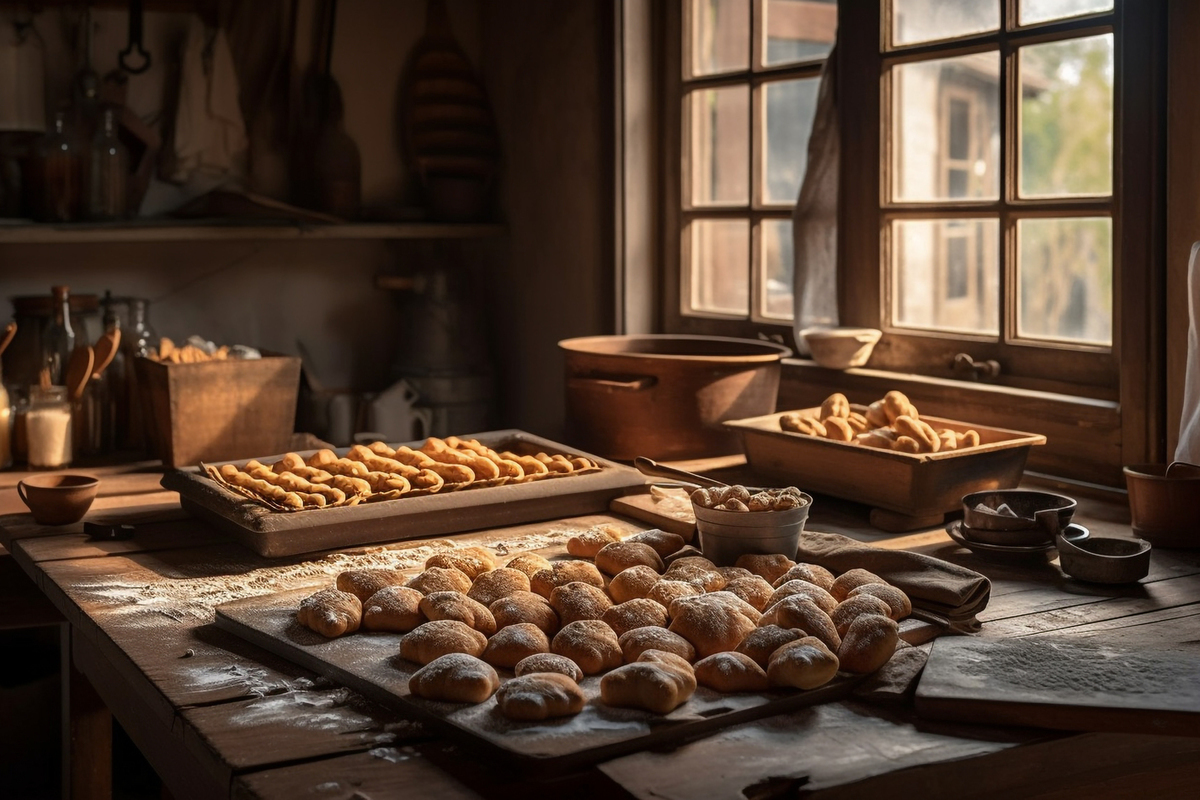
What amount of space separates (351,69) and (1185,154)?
264 centimetres

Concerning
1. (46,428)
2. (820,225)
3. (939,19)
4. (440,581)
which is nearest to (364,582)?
(440,581)

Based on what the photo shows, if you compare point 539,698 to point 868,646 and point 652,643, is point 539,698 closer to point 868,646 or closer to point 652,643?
point 652,643

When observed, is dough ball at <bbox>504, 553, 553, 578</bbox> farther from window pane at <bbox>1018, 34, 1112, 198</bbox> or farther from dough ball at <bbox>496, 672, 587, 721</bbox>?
window pane at <bbox>1018, 34, 1112, 198</bbox>

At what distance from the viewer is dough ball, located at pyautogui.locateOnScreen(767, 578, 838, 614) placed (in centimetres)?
152

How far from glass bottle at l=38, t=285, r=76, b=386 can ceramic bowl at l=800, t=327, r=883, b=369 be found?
5.48 feet

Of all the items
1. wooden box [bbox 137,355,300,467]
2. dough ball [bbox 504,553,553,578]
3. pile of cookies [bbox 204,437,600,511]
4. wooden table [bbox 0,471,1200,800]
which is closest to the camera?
wooden table [bbox 0,471,1200,800]

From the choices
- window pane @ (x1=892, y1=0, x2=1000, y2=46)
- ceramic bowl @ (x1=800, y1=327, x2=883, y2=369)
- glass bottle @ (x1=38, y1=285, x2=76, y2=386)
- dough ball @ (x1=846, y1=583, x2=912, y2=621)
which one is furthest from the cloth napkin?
glass bottle @ (x1=38, y1=285, x2=76, y2=386)

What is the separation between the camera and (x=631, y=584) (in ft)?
5.37

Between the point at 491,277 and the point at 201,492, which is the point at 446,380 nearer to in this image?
the point at 491,277

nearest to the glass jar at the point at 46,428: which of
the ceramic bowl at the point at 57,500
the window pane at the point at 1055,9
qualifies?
the ceramic bowl at the point at 57,500

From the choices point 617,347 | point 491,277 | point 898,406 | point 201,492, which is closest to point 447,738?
point 201,492

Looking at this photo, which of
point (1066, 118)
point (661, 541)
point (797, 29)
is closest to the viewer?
point (661, 541)

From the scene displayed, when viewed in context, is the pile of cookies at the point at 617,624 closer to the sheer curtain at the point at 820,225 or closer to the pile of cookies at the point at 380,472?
the pile of cookies at the point at 380,472

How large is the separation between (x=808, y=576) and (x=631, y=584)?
0.23 metres
